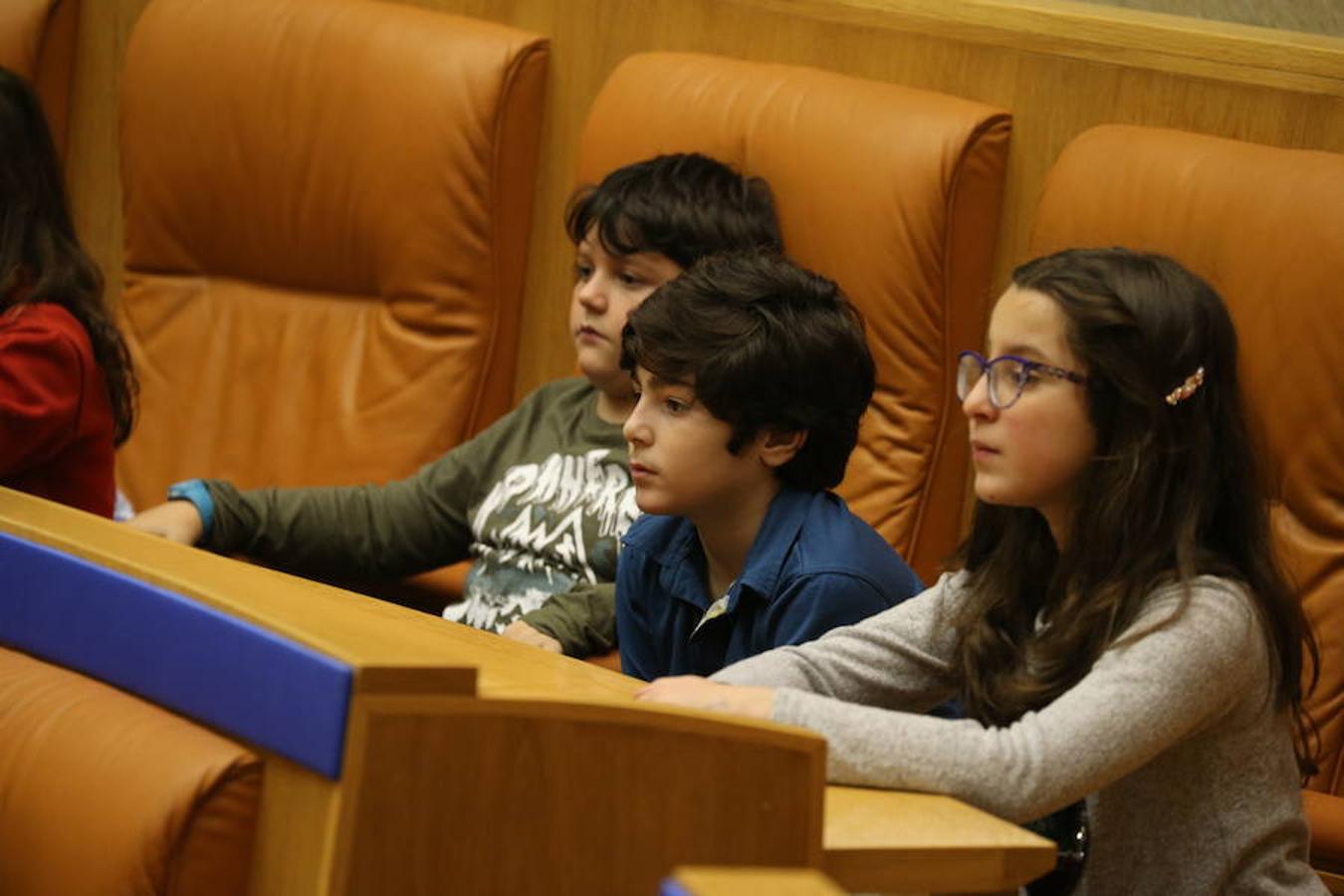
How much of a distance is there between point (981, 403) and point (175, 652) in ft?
2.12

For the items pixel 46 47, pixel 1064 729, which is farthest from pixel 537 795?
pixel 46 47

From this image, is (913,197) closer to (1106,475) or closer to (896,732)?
(1106,475)

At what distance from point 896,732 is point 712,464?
1.94 ft

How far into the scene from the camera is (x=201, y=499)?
246 centimetres

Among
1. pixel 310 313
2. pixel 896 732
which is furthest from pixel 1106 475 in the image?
pixel 310 313

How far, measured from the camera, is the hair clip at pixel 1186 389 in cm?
151

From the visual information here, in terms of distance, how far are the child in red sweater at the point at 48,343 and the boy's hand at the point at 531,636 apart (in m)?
0.59

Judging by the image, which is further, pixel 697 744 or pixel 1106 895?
pixel 1106 895

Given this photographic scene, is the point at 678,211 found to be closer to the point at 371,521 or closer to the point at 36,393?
the point at 371,521

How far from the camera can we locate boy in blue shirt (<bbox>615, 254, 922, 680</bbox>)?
72.3 inches

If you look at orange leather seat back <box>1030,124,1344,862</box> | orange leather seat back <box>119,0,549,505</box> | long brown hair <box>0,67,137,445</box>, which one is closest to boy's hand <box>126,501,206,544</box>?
long brown hair <box>0,67,137,445</box>

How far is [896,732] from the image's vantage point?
1.32 m

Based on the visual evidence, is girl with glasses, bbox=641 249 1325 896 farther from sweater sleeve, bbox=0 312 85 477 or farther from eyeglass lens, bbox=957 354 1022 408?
sweater sleeve, bbox=0 312 85 477

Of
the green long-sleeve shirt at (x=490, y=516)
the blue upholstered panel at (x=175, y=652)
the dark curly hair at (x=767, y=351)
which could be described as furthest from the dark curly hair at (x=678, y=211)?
the blue upholstered panel at (x=175, y=652)
